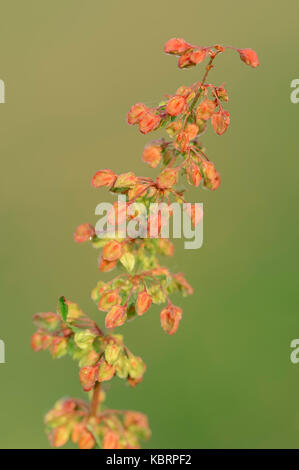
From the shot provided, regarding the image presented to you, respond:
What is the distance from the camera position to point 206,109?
210 centimetres

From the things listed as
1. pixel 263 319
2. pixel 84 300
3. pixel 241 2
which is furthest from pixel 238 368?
pixel 241 2

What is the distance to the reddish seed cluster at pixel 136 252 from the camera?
2078mm

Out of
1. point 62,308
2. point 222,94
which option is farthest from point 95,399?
point 222,94

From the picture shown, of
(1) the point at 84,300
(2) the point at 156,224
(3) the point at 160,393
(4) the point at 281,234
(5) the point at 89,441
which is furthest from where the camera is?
(4) the point at 281,234

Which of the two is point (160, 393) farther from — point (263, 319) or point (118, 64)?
point (118, 64)

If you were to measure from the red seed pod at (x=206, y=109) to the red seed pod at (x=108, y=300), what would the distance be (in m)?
0.64

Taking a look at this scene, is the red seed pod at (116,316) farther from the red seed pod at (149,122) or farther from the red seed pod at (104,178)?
the red seed pod at (149,122)

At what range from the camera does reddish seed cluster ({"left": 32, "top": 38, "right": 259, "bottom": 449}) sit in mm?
2078

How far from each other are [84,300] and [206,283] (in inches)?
44.2

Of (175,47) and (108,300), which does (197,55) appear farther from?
(108,300)

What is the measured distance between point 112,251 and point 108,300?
17 cm

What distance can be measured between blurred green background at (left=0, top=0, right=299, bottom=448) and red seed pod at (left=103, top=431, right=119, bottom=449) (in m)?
2.39

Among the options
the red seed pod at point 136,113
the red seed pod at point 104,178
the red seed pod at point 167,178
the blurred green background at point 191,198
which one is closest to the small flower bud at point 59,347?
the red seed pod at point 104,178

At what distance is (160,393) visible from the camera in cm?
526
